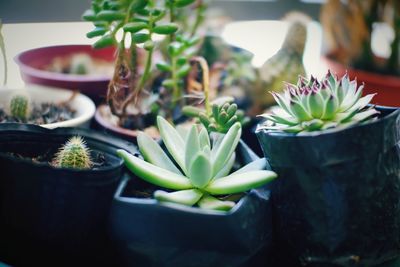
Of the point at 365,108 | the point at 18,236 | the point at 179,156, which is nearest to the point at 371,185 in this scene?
the point at 365,108

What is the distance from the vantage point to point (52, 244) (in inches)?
25.5

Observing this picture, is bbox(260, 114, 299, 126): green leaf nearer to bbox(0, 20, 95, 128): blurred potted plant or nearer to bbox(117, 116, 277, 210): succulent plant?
bbox(117, 116, 277, 210): succulent plant

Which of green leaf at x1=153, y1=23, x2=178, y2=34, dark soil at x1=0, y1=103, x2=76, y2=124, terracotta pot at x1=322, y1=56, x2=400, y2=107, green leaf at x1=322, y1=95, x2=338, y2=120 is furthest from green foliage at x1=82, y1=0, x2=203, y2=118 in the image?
terracotta pot at x1=322, y1=56, x2=400, y2=107

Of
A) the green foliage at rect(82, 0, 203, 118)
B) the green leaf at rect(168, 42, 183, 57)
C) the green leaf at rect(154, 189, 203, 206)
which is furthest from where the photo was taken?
the green leaf at rect(168, 42, 183, 57)

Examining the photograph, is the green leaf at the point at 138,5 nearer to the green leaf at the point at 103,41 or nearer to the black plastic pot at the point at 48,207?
the green leaf at the point at 103,41

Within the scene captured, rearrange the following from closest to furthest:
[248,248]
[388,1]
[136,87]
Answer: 1. [248,248]
2. [136,87]
3. [388,1]

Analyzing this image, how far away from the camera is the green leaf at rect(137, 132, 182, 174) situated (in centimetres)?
71

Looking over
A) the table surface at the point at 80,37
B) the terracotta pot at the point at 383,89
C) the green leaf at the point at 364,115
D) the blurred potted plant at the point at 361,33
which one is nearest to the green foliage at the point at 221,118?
the green leaf at the point at 364,115

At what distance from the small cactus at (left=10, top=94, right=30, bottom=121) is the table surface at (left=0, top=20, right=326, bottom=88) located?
7cm

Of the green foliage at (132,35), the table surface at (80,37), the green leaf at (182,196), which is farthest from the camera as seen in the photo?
the table surface at (80,37)

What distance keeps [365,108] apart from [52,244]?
508 millimetres

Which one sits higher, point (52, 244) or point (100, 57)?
point (100, 57)

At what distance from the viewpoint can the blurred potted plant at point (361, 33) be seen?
52.3 inches

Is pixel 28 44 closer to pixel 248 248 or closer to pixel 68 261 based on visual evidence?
pixel 68 261
